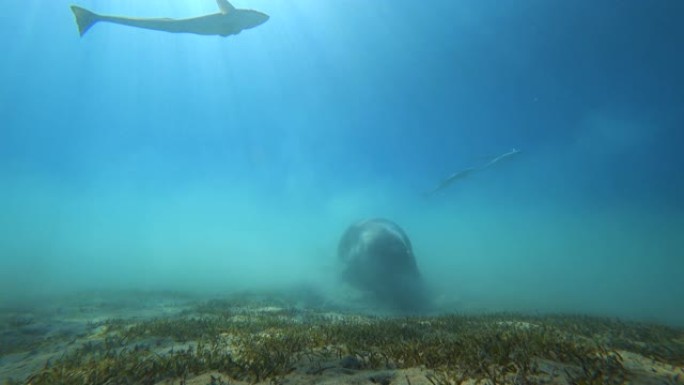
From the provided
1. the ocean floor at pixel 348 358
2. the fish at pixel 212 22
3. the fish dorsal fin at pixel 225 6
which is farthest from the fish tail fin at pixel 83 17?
the ocean floor at pixel 348 358

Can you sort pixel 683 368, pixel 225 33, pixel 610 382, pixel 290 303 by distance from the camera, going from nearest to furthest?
pixel 610 382 → pixel 683 368 → pixel 225 33 → pixel 290 303

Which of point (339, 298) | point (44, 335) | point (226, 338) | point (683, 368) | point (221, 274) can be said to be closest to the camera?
point (683, 368)

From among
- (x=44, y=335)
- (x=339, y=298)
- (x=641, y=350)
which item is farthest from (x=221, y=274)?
(x=641, y=350)

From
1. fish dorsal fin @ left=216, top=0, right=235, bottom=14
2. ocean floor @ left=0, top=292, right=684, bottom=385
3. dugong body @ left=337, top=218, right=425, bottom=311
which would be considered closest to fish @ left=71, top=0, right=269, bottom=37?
fish dorsal fin @ left=216, top=0, right=235, bottom=14

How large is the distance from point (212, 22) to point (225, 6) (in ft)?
1.82

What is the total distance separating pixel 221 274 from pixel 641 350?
29488 millimetres

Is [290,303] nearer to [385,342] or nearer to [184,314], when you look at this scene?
[184,314]

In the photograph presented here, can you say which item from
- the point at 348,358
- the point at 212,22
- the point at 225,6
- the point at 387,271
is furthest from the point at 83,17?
the point at 387,271

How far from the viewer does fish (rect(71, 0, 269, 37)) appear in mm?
8414

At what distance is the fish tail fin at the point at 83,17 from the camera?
30.6 feet

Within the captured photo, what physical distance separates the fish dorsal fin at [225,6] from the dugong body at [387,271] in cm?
1231

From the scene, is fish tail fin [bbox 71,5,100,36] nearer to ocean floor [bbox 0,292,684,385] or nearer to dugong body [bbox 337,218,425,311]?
ocean floor [bbox 0,292,684,385]

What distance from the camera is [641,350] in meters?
5.23

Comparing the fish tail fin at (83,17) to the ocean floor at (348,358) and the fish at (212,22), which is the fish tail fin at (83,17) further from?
the ocean floor at (348,358)
